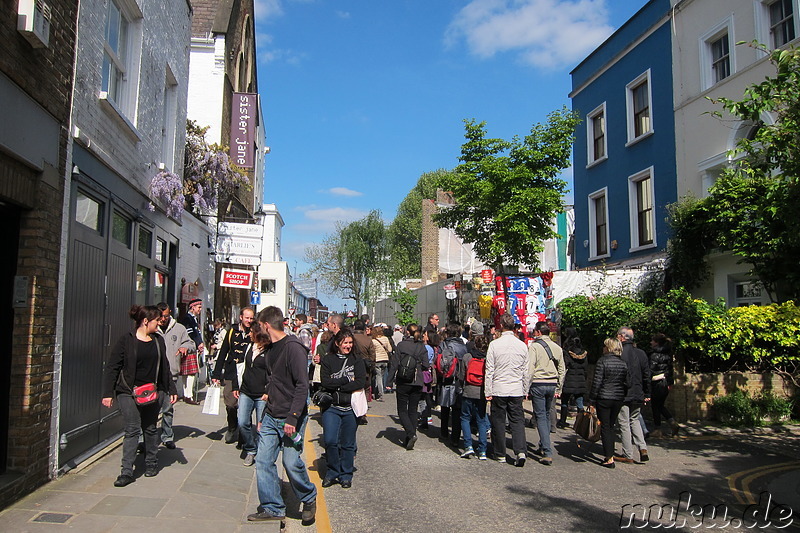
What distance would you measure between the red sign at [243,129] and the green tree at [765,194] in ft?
39.7

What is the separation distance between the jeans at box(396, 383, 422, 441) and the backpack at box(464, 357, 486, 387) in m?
0.86

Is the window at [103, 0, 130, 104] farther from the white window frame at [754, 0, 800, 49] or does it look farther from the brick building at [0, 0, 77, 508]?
the white window frame at [754, 0, 800, 49]

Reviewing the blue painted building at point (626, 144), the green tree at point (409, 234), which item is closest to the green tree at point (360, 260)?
the green tree at point (409, 234)

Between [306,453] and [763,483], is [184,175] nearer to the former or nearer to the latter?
[306,453]

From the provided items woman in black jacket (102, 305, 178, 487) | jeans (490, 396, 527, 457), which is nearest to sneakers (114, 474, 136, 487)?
woman in black jacket (102, 305, 178, 487)

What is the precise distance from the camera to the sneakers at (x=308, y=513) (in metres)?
5.36

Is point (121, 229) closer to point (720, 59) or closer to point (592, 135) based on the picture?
point (720, 59)

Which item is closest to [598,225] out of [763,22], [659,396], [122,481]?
[763,22]

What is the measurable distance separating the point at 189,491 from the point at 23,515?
4.94 ft

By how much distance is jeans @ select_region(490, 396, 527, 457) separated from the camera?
800cm

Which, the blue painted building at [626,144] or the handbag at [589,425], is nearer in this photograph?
the handbag at [589,425]

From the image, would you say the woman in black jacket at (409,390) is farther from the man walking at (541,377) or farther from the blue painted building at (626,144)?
the blue painted building at (626,144)

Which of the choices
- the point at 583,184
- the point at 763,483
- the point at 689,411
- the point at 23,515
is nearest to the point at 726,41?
the point at 583,184

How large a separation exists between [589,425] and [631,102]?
45.5 ft
